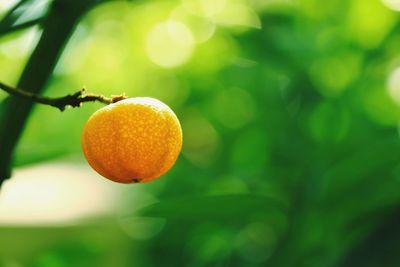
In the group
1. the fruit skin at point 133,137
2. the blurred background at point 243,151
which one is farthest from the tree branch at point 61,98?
the blurred background at point 243,151

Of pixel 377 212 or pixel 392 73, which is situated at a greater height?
pixel 392 73

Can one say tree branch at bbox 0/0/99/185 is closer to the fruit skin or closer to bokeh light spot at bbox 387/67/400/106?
the fruit skin

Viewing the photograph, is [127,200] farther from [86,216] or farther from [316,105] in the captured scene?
[316,105]

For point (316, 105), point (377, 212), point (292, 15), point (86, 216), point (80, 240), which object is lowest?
point (80, 240)

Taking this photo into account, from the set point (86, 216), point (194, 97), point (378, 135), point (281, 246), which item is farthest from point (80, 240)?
point (378, 135)

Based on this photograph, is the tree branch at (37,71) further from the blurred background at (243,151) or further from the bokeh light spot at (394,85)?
the bokeh light spot at (394,85)

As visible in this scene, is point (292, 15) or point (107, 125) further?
point (292, 15)

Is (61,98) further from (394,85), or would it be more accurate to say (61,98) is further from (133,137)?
(394,85)
